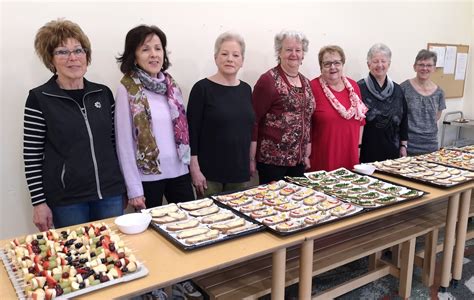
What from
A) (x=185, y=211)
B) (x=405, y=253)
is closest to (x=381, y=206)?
(x=405, y=253)

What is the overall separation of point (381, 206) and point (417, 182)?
0.54 m

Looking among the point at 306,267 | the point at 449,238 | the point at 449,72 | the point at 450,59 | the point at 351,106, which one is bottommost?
the point at 449,238

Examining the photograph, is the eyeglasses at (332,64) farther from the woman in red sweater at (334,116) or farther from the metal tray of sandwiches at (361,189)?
the metal tray of sandwiches at (361,189)

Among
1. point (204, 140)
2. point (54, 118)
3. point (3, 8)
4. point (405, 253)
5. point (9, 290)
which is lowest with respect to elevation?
point (405, 253)

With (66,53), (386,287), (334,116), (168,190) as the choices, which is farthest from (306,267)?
(66,53)

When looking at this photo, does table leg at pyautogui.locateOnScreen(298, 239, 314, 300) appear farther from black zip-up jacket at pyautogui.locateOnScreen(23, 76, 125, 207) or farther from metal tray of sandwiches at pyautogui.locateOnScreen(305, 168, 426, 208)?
black zip-up jacket at pyautogui.locateOnScreen(23, 76, 125, 207)

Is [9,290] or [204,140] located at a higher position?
[204,140]

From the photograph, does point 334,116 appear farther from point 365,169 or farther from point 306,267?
point 306,267

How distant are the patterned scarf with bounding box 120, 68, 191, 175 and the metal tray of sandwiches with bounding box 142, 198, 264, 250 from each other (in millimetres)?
320

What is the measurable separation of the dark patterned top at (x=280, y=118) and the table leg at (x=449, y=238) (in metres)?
0.87

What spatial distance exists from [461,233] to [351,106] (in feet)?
3.25

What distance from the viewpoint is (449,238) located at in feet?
7.19

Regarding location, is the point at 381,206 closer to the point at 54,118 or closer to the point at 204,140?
the point at 204,140

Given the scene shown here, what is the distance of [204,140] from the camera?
85.1 inches
